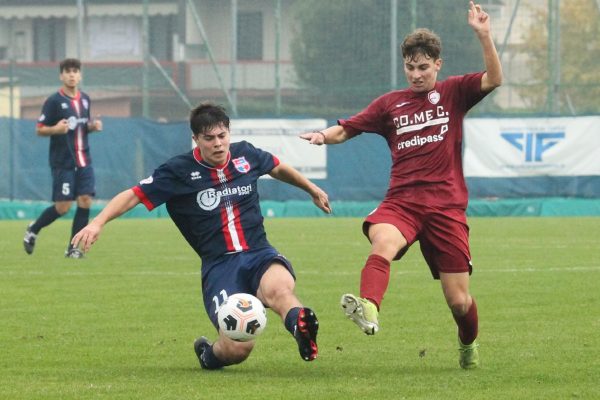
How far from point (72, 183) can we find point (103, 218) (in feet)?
29.3

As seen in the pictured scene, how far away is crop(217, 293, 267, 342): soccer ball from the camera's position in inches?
276

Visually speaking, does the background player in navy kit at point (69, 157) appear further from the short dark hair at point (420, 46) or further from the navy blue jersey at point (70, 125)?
the short dark hair at point (420, 46)

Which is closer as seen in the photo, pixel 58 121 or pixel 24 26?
pixel 58 121

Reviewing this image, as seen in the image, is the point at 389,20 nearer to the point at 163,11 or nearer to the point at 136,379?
the point at 163,11

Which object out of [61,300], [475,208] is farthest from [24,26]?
[61,300]

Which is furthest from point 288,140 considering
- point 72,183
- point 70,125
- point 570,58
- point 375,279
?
point 375,279

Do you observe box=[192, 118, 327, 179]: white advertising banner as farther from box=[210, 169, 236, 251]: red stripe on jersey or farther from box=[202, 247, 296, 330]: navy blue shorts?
box=[202, 247, 296, 330]: navy blue shorts

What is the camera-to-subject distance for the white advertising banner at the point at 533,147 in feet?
81.9

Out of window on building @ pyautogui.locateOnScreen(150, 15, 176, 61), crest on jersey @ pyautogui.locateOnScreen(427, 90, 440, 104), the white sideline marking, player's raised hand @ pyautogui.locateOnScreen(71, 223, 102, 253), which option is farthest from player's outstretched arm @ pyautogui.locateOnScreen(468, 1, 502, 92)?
window on building @ pyautogui.locateOnScreen(150, 15, 176, 61)

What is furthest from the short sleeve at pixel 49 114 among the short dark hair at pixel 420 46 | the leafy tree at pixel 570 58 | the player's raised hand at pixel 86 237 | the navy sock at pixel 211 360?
the leafy tree at pixel 570 58

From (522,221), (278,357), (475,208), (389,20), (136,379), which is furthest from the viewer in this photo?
(389,20)

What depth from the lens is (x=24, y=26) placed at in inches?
1264

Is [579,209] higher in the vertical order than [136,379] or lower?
lower

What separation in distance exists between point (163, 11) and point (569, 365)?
69.4 ft
